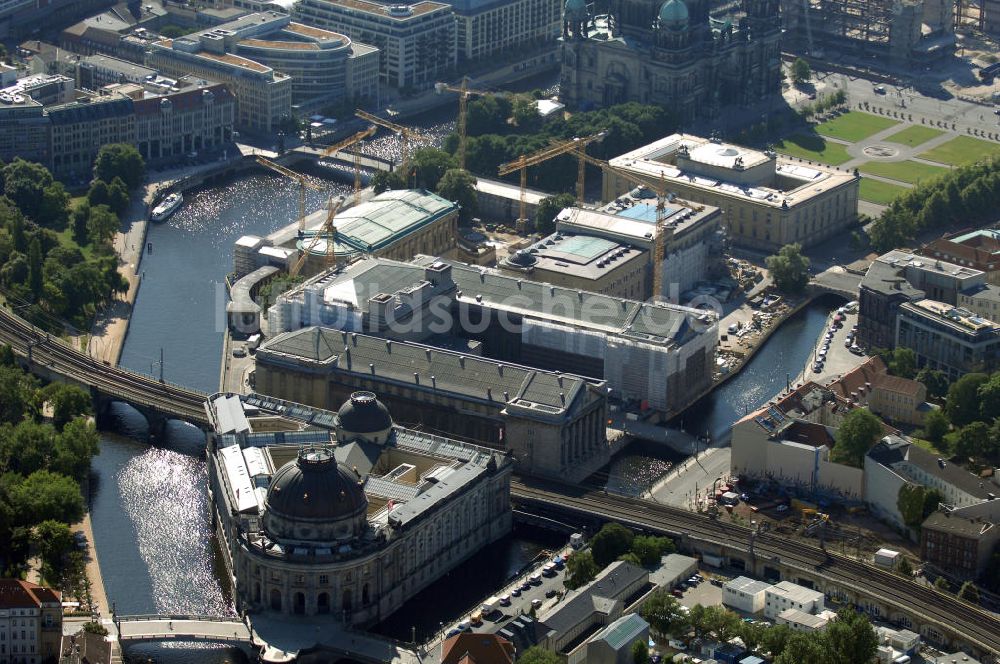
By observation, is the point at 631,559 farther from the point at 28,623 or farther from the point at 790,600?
the point at 28,623

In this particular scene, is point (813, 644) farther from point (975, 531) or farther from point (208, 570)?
point (208, 570)

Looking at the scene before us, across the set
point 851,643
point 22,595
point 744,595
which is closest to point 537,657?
point 744,595

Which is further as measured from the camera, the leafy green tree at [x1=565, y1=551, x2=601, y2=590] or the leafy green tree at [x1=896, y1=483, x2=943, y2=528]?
the leafy green tree at [x1=896, y1=483, x2=943, y2=528]

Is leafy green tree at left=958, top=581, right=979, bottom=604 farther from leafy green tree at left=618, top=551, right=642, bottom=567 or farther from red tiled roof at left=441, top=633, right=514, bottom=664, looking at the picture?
red tiled roof at left=441, top=633, right=514, bottom=664

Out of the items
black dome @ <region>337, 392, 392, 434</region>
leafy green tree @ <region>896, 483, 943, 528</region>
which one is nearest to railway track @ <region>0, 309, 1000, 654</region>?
leafy green tree @ <region>896, 483, 943, 528</region>

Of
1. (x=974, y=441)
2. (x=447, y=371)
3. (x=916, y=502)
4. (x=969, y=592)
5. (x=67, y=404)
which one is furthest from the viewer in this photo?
(x=67, y=404)

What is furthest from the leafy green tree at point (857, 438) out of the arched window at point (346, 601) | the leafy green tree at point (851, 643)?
the arched window at point (346, 601)
